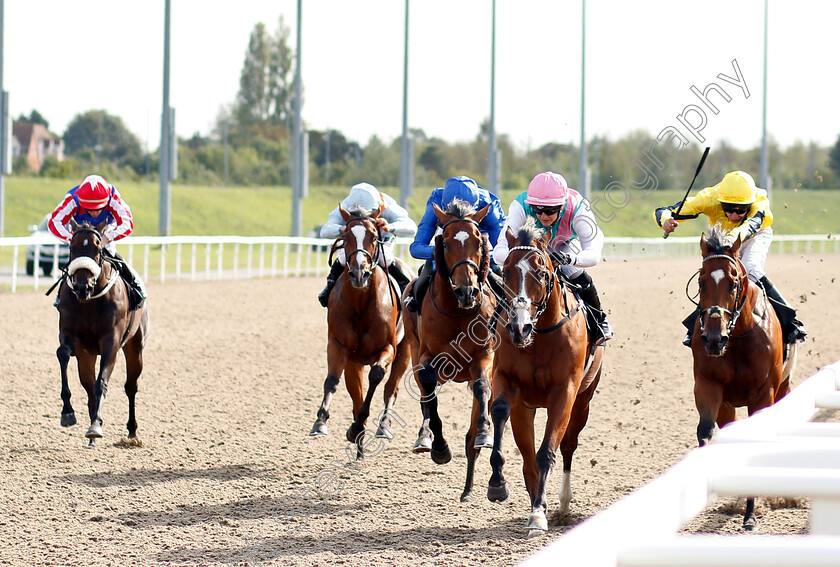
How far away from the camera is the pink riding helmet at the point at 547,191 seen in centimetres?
526

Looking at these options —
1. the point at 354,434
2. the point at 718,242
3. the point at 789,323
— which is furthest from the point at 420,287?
the point at 789,323

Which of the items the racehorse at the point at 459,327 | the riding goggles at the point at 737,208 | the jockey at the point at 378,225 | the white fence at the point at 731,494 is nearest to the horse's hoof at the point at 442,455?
the racehorse at the point at 459,327

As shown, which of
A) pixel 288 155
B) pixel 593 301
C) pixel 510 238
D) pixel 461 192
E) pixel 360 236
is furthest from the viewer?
pixel 288 155

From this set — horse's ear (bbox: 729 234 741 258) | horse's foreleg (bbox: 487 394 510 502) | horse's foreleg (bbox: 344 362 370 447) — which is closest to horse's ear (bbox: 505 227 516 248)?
horse's foreleg (bbox: 487 394 510 502)

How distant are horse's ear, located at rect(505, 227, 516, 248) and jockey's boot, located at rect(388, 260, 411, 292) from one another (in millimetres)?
2696

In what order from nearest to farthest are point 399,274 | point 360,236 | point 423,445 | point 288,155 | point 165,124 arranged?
point 360,236, point 423,445, point 399,274, point 165,124, point 288,155

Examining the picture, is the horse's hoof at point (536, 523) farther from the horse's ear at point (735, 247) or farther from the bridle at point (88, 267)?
the bridle at point (88, 267)

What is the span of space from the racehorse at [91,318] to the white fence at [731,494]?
5.69 metres

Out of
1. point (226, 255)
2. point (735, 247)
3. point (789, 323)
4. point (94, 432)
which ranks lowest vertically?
point (94, 432)

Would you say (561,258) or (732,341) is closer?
(561,258)

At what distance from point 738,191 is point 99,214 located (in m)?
4.25

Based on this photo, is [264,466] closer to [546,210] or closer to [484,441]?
[484,441]

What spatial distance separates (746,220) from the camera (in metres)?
5.94

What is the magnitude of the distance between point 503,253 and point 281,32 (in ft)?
257
